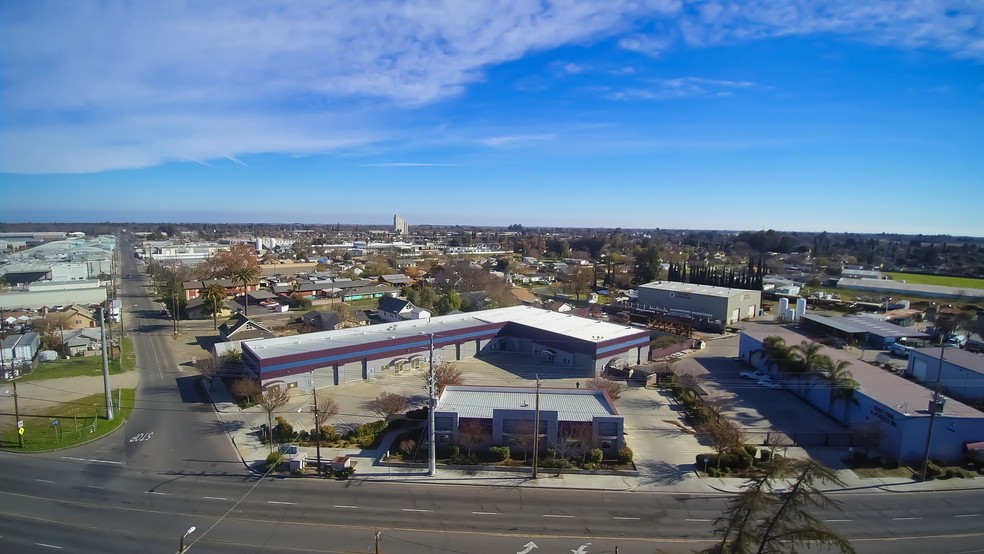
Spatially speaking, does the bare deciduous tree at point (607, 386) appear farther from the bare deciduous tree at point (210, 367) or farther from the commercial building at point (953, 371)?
the bare deciduous tree at point (210, 367)

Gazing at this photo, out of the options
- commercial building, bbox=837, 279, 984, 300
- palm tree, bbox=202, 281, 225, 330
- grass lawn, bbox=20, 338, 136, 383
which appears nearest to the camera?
grass lawn, bbox=20, 338, 136, 383

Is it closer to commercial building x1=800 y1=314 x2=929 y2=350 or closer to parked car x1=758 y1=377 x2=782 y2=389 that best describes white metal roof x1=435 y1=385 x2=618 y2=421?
parked car x1=758 y1=377 x2=782 y2=389

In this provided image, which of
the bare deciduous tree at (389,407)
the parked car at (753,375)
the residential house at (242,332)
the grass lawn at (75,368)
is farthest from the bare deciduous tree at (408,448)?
the grass lawn at (75,368)

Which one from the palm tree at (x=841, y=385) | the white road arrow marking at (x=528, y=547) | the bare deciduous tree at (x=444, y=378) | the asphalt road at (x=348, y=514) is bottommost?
the asphalt road at (x=348, y=514)

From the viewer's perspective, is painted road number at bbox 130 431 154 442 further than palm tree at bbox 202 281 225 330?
No

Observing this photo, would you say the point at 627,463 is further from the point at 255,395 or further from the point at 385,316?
the point at 385,316

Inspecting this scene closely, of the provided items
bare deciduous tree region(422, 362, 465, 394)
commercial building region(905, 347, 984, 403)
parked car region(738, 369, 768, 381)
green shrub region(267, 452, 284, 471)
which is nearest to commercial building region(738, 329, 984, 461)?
commercial building region(905, 347, 984, 403)

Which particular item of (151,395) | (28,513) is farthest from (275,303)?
(28,513)
